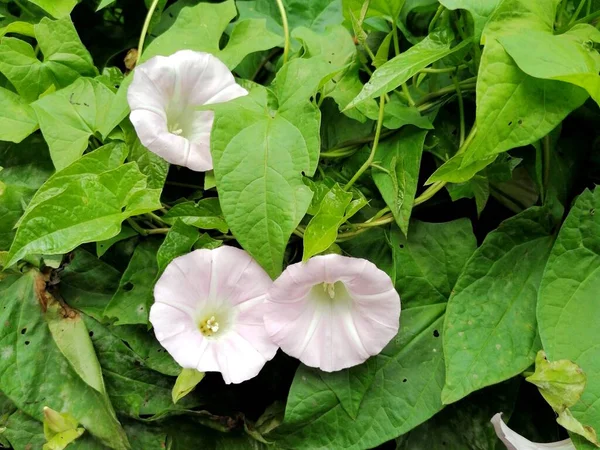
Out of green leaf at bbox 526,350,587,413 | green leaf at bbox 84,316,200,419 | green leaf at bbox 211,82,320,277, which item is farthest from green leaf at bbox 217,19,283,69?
green leaf at bbox 526,350,587,413

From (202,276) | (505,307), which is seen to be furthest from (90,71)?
(505,307)

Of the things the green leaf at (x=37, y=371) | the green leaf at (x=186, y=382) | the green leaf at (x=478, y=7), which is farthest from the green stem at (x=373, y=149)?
the green leaf at (x=37, y=371)

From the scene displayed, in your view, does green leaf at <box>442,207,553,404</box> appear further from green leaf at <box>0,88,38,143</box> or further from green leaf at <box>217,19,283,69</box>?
green leaf at <box>0,88,38,143</box>

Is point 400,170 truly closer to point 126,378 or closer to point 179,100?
point 179,100

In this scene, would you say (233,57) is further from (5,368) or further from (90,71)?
(5,368)

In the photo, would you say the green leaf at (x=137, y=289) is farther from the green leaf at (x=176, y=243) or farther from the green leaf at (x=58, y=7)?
the green leaf at (x=58, y=7)

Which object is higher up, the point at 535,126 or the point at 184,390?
the point at 535,126
